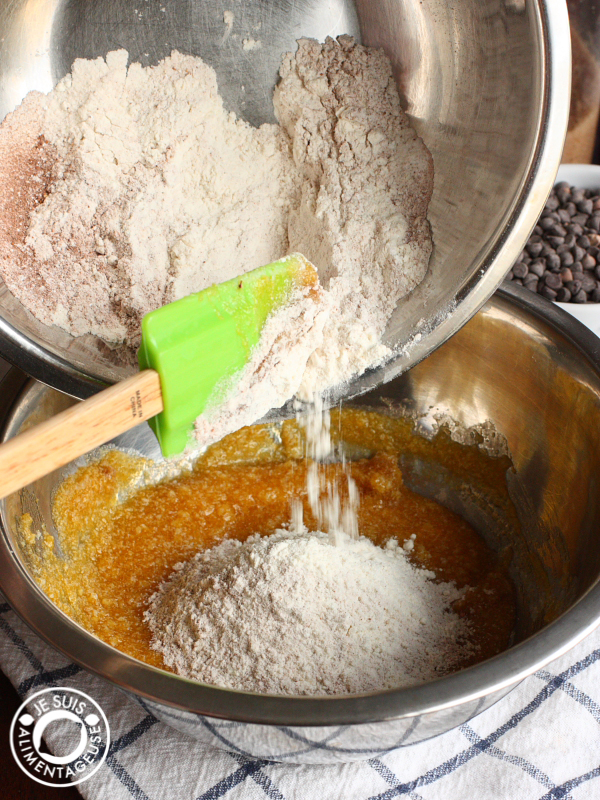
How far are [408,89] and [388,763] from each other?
0.99m

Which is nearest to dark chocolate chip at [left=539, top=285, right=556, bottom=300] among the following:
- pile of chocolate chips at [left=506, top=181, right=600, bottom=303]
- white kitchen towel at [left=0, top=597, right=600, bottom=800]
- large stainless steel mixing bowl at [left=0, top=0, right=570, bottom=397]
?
pile of chocolate chips at [left=506, top=181, right=600, bottom=303]

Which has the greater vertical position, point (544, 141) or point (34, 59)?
point (34, 59)

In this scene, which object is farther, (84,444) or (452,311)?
(452,311)

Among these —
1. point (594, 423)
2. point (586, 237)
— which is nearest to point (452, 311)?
point (594, 423)

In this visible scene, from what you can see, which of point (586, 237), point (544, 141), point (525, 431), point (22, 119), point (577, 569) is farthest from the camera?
point (586, 237)

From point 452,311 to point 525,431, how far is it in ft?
1.47

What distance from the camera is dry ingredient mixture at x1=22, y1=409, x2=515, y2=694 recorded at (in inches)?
41.6

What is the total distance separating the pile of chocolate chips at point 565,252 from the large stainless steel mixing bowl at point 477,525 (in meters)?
0.33

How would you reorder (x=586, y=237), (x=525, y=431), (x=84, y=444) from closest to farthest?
1. (x=84, y=444)
2. (x=525, y=431)
3. (x=586, y=237)

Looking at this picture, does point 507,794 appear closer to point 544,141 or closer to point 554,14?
→ point 544,141

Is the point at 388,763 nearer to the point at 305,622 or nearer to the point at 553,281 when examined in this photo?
the point at 305,622

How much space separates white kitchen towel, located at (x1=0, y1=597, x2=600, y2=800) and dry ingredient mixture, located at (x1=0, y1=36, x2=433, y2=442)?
0.48 metres

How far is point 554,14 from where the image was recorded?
32.7 inches

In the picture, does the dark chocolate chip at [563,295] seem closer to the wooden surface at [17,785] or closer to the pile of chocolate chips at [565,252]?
the pile of chocolate chips at [565,252]
